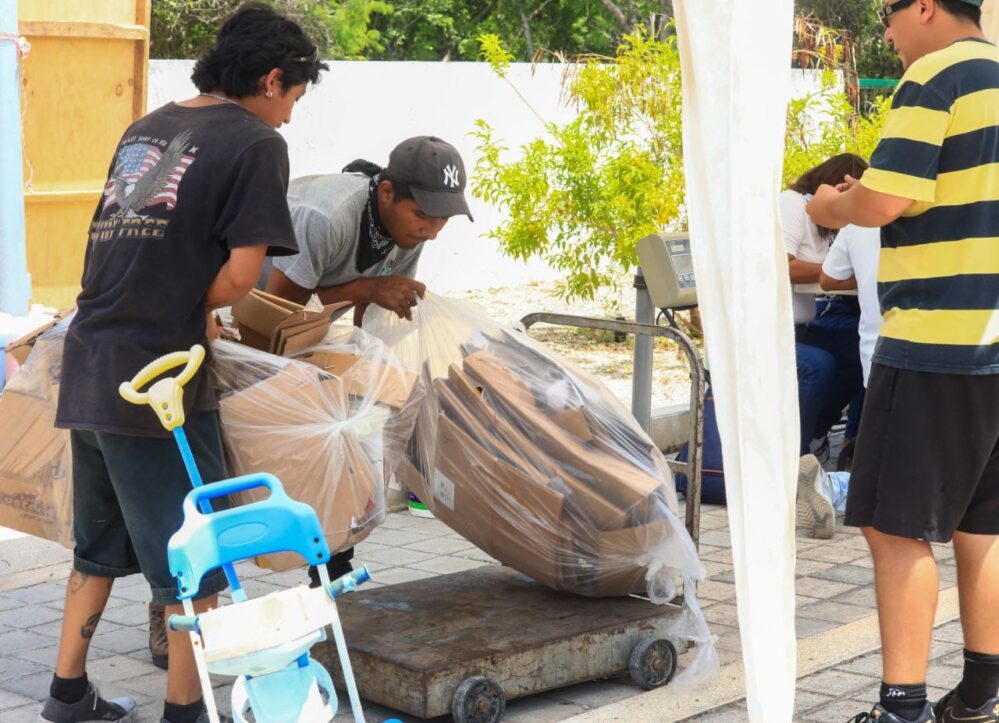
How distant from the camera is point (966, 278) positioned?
316 cm

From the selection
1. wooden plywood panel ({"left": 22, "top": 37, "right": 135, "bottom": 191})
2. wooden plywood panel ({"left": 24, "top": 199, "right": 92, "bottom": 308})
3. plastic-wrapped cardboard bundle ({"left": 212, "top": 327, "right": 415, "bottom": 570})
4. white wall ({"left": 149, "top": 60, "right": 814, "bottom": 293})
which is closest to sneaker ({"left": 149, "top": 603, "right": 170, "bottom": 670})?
plastic-wrapped cardboard bundle ({"left": 212, "top": 327, "right": 415, "bottom": 570})

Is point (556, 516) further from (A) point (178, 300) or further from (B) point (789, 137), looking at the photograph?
(B) point (789, 137)

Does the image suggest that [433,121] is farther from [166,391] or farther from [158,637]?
[166,391]

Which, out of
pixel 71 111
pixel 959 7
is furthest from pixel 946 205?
pixel 71 111

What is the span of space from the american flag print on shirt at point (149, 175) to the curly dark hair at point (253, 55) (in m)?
0.24

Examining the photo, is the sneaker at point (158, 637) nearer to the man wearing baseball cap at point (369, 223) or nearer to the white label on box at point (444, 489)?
the white label on box at point (444, 489)

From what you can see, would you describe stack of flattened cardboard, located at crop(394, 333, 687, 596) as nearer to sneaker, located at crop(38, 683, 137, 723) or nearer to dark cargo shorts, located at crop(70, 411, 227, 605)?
dark cargo shorts, located at crop(70, 411, 227, 605)

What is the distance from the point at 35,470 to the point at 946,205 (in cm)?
252

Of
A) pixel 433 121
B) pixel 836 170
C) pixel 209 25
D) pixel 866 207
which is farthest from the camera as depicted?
pixel 209 25

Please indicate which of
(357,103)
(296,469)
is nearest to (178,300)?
(296,469)

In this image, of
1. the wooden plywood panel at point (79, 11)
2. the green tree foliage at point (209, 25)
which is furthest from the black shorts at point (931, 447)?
the green tree foliage at point (209, 25)

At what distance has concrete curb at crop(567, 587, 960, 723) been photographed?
3643 millimetres

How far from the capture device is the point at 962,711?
338cm

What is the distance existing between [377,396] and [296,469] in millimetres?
344
